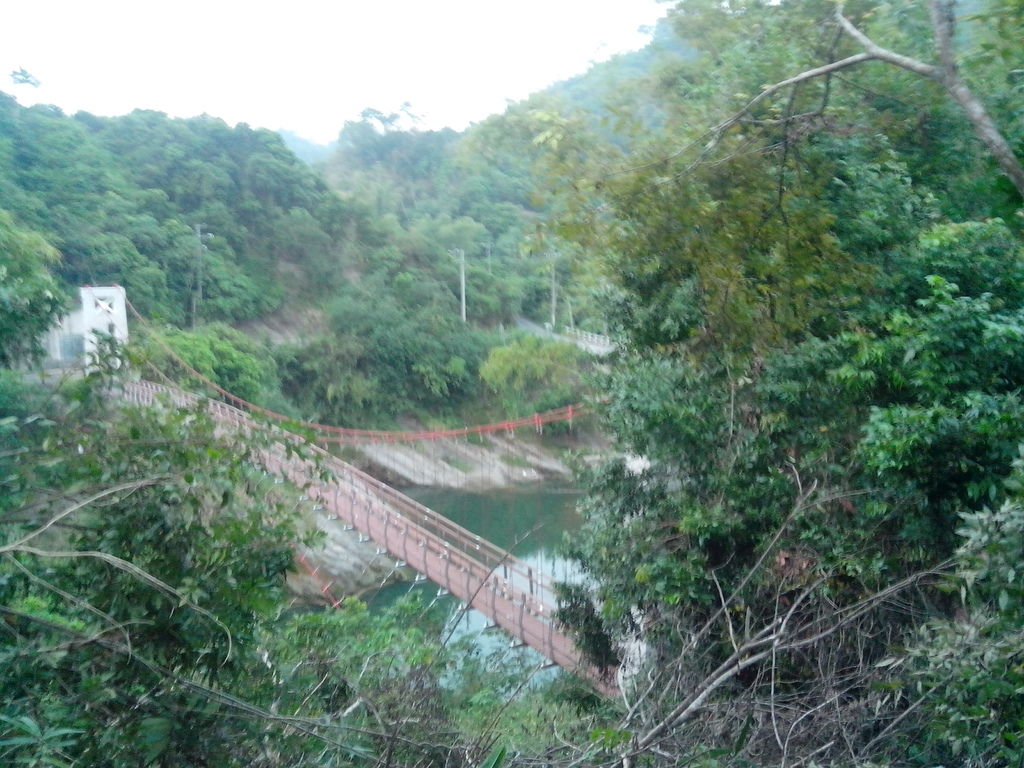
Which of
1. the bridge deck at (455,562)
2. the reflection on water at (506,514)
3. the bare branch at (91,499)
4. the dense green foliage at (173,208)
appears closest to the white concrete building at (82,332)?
the bare branch at (91,499)

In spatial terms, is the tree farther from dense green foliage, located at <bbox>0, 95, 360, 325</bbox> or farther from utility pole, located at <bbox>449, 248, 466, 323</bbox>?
utility pole, located at <bbox>449, 248, 466, 323</bbox>

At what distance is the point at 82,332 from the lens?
2.97 metres

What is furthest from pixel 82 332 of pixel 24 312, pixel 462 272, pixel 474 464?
pixel 462 272

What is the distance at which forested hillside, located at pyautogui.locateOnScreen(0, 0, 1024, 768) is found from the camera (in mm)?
1869

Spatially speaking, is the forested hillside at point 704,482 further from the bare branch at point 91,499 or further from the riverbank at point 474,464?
the riverbank at point 474,464

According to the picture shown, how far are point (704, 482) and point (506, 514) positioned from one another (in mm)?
4545

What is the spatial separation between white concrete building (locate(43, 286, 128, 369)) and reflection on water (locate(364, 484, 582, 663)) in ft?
9.34

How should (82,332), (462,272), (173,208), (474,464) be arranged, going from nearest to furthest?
(82,332) → (173,208) → (474,464) → (462,272)

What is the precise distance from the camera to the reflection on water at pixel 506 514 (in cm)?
670

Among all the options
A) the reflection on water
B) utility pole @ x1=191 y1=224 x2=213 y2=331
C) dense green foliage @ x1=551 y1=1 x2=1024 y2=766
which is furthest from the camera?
utility pole @ x1=191 y1=224 x2=213 y2=331

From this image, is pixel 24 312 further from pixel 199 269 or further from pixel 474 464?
pixel 474 464

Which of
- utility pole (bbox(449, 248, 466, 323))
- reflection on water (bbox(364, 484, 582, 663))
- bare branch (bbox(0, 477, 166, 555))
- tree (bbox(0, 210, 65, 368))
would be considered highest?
tree (bbox(0, 210, 65, 368))

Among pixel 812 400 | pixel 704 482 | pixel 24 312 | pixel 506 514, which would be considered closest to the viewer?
pixel 24 312

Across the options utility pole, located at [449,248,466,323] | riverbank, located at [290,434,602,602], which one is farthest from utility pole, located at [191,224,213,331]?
utility pole, located at [449,248,466,323]
